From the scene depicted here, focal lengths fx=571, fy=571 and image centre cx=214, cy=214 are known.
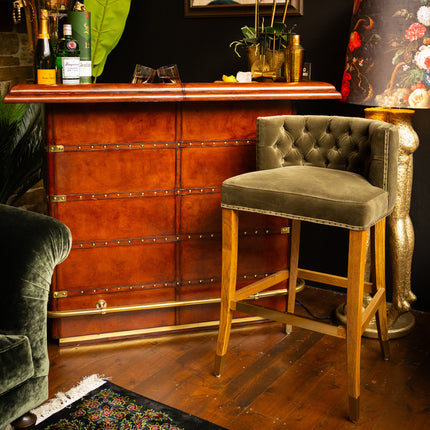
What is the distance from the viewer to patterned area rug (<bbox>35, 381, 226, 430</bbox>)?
2.03m

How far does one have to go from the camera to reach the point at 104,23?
11.1 feet

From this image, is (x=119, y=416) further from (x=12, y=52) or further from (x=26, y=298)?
(x=12, y=52)

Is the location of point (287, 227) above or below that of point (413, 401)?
above

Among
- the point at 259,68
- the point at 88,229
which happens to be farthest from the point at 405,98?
the point at 88,229

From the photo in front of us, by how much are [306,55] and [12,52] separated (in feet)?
5.84

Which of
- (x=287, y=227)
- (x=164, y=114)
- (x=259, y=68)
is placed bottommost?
(x=287, y=227)

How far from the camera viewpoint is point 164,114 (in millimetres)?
2502

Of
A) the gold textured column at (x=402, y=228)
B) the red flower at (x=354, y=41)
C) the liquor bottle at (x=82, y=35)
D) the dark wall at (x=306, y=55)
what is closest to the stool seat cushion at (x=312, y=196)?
the gold textured column at (x=402, y=228)

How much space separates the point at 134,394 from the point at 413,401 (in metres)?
1.08

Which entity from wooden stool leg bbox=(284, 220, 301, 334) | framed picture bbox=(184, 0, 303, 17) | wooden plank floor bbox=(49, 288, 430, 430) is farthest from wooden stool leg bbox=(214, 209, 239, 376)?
framed picture bbox=(184, 0, 303, 17)

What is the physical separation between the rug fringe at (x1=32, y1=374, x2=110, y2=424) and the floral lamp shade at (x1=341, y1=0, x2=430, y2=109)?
1623 millimetres

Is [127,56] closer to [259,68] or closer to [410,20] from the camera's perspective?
[259,68]

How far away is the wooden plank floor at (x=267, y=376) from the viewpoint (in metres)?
2.12

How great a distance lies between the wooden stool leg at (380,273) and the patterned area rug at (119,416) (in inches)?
34.3
